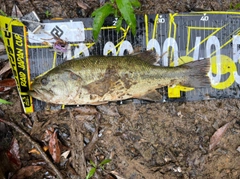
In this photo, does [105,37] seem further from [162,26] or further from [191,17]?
[191,17]

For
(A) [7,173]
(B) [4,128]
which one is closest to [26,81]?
(B) [4,128]

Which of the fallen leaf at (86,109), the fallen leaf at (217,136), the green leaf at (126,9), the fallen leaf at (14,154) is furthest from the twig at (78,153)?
the fallen leaf at (217,136)

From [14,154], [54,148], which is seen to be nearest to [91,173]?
→ [54,148]

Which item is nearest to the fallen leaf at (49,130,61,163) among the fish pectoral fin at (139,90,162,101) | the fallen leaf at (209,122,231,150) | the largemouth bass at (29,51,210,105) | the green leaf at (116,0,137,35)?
the largemouth bass at (29,51,210,105)

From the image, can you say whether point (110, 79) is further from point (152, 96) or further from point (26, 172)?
point (26, 172)

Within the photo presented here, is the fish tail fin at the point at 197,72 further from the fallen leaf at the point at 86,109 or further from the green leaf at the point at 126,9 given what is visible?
the fallen leaf at the point at 86,109

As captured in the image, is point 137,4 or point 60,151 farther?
point 60,151

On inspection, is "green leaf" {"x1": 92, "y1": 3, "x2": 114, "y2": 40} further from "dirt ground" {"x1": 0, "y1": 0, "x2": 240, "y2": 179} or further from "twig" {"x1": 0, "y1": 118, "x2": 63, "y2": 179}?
"twig" {"x1": 0, "y1": 118, "x2": 63, "y2": 179}
